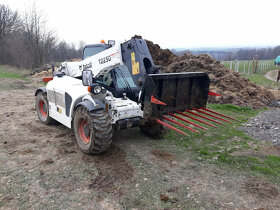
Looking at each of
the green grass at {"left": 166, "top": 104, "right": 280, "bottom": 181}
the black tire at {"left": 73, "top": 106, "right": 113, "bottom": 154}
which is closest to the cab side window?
the black tire at {"left": 73, "top": 106, "right": 113, "bottom": 154}

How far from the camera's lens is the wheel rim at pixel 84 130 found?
193 inches

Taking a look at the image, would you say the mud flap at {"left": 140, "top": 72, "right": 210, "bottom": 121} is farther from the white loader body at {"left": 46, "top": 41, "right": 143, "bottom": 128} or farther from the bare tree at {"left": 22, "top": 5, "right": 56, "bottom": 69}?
the bare tree at {"left": 22, "top": 5, "right": 56, "bottom": 69}

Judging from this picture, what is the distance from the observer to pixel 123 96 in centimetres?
514

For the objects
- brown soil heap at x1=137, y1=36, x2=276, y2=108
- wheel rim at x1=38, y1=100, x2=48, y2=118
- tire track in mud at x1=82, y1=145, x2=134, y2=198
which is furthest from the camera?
brown soil heap at x1=137, y1=36, x2=276, y2=108

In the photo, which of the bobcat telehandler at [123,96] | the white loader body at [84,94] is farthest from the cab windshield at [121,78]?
the white loader body at [84,94]

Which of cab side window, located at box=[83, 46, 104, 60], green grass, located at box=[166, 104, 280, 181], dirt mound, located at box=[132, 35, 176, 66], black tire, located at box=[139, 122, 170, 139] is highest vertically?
dirt mound, located at box=[132, 35, 176, 66]

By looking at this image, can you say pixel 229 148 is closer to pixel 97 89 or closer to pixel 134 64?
pixel 134 64

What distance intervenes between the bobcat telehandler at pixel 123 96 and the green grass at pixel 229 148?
66 centimetres

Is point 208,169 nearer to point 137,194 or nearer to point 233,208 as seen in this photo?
point 233,208

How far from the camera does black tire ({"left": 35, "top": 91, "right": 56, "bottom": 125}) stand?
6477mm

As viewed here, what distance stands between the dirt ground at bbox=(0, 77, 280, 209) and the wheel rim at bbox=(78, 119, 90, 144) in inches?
13.3

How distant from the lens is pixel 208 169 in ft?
14.0

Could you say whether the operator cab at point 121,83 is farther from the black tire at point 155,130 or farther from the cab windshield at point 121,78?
the black tire at point 155,130

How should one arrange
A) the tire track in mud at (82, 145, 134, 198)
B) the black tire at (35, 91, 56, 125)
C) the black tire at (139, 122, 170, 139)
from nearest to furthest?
1. the tire track in mud at (82, 145, 134, 198)
2. the black tire at (139, 122, 170, 139)
3. the black tire at (35, 91, 56, 125)
